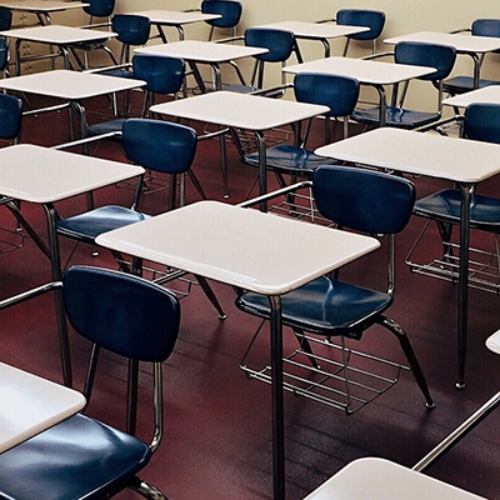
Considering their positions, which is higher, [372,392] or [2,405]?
[2,405]

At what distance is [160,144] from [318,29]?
3339 millimetres

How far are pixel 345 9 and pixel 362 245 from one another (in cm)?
512

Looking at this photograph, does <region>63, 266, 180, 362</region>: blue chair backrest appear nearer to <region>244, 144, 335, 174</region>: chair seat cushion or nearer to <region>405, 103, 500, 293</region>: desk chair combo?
<region>405, 103, 500, 293</region>: desk chair combo

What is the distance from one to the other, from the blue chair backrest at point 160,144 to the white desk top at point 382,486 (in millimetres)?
2422

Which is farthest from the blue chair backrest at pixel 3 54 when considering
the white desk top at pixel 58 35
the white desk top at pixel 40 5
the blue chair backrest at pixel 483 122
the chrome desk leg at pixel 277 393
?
the chrome desk leg at pixel 277 393

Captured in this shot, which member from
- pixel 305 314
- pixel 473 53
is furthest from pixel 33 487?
pixel 473 53

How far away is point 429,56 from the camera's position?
5.79 m

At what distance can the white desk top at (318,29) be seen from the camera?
6.69 meters

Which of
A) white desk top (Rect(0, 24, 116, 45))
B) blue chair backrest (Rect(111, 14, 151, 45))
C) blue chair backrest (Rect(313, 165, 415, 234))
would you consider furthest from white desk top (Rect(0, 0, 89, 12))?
blue chair backrest (Rect(313, 165, 415, 234))

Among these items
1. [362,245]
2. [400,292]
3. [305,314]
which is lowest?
[400,292]

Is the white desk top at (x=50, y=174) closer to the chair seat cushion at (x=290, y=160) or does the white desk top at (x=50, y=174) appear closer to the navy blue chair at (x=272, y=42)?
the chair seat cushion at (x=290, y=160)

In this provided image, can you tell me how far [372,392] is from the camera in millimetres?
3354

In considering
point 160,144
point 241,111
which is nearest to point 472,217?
point 241,111

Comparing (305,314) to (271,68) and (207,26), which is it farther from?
(207,26)
